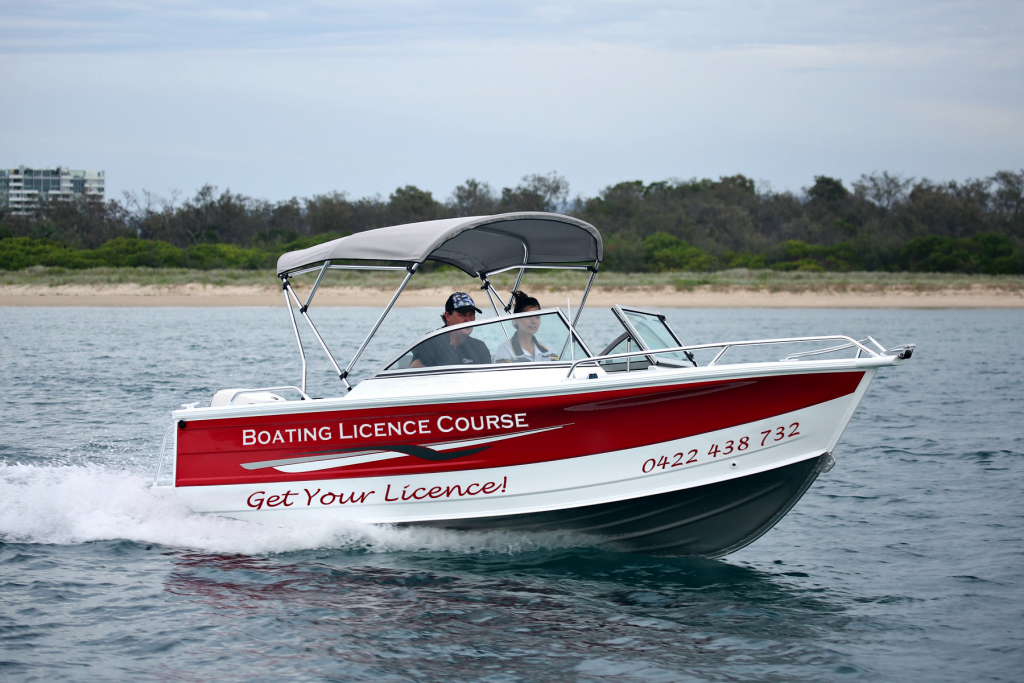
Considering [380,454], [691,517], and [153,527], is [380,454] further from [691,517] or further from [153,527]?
[153,527]

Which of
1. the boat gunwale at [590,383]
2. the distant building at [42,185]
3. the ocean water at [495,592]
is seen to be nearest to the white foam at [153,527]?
the ocean water at [495,592]

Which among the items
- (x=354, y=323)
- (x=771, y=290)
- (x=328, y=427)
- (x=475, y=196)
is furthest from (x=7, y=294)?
(x=328, y=427)

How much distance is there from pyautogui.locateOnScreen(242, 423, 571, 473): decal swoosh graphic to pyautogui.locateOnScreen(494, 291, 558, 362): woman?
0.63 metres

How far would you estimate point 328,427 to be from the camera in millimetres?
5750

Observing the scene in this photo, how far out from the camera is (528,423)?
217 inches

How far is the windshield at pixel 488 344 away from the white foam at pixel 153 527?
1.14 m

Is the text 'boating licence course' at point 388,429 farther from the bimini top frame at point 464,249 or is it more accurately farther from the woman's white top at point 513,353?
the woman's white top at point 513,353

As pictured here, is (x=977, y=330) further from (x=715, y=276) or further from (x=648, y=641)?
(x=648, y=641)

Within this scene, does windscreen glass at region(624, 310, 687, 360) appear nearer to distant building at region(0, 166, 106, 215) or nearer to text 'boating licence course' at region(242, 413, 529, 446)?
text 'boating licence course' at region(242, 413, 529, 446)

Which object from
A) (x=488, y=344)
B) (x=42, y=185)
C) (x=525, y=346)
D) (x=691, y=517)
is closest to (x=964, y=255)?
(x=691, y=517)

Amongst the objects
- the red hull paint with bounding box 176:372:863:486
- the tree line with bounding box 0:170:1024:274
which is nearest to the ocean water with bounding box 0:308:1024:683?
the red hull paint with bounding box 176:372:863:486

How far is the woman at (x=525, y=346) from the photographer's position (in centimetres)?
596

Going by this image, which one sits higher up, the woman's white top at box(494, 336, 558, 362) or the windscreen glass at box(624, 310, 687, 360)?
the windscreen glass at box(624, 310, 687, 360)

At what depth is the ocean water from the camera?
4633mm
